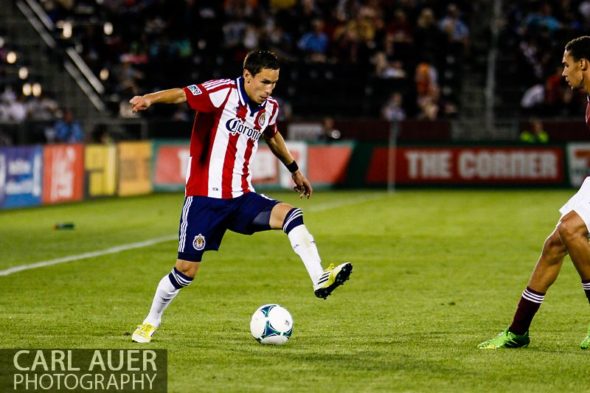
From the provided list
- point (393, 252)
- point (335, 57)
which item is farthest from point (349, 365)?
point (335, 57)

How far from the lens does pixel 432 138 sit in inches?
1355

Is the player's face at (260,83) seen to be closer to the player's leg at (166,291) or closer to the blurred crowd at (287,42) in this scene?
the player's leg at (166,291)

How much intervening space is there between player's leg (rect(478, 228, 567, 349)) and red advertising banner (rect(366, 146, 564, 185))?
23526 mm

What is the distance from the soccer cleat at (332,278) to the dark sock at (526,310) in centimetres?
130

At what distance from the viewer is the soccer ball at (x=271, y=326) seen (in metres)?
9.74

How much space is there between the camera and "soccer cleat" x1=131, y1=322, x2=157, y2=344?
977 cm

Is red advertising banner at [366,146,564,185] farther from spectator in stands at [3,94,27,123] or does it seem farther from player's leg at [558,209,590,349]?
player's leg at [558,209,590,349]

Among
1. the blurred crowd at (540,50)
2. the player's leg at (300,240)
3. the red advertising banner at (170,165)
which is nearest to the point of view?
the player's leg at (300,240)

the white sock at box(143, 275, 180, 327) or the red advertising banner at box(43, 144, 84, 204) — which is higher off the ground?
the white sock at box(143, 275, 180, 327)

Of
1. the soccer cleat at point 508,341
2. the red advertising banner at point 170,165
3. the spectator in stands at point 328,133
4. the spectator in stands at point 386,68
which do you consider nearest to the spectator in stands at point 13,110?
the red advertising banner at point 170,165

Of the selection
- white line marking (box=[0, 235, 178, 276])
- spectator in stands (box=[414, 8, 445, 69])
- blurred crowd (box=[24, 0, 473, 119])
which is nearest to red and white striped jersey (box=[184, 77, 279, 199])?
white line marking (box=[0, 235, 178, 276])

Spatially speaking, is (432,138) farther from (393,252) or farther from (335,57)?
(393,252)

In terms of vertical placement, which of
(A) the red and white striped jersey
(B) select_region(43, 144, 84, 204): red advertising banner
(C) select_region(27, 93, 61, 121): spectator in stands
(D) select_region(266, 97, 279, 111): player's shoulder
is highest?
(D) select_region(266, 97, 279, 111): player's shoulder

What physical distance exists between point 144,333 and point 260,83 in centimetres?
209
